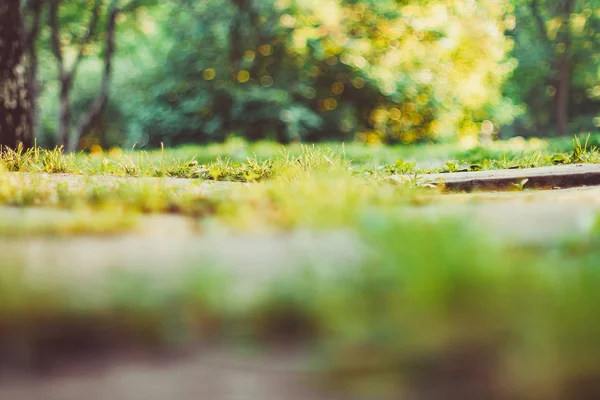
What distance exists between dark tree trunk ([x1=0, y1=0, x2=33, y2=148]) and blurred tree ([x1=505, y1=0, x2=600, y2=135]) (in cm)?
1728

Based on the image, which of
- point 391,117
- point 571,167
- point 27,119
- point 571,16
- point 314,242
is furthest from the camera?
point 571,16

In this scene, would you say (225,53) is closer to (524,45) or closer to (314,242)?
(314,242)

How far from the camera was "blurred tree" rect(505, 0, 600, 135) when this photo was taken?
2205 cm

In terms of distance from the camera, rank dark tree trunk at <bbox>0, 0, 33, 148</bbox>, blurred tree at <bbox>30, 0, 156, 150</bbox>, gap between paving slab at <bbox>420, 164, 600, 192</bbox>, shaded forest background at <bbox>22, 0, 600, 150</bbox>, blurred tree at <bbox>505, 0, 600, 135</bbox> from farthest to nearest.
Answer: blurred tree at <bbox>505, 0, 600, 135</bbox>
blurred tree at <bbox>30, 0, 156, 150</bbox>
shaded forest background at <bbox>22, 0, 600, 150</bbox>
dark tree trunk at <bbox>0, 0, 33, 148</bbox>
gap between paving slab at <bbox>420, 164, 600, 192</bbox>

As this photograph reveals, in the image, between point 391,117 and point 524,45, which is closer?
point 391,117

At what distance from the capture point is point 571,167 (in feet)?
15.5

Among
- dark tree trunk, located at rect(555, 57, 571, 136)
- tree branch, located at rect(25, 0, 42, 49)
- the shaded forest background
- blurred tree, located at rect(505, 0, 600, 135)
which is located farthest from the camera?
dark tree trunk, located at rect(555, 57, 571, 136)

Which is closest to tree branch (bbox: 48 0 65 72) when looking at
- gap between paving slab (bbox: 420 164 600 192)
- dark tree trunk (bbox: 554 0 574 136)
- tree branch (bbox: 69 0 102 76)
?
tree branch (bbox: 69 0 102 76)

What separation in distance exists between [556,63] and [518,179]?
68.4ft

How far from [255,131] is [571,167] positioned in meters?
9.37

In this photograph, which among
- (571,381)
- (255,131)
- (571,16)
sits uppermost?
(571,16)

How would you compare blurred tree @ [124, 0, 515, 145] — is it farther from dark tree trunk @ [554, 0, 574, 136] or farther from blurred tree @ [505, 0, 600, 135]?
dark tree trunk @ [554, 0, 574, 136]

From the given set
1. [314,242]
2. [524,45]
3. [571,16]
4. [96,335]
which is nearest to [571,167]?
[314,242]

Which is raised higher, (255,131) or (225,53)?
(225,53)
